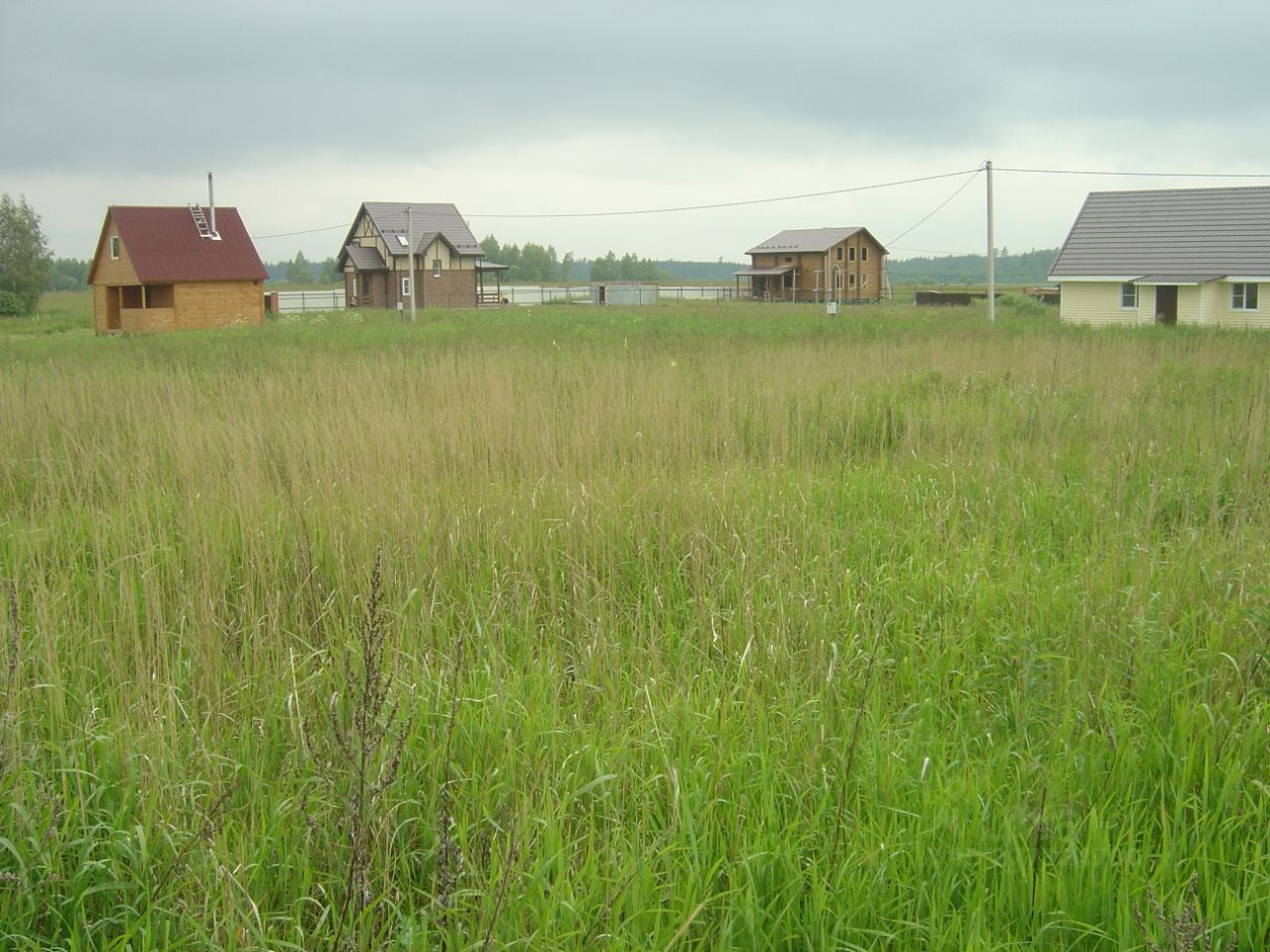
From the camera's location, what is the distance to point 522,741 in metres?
3.43

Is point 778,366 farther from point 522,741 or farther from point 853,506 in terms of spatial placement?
point 522,741

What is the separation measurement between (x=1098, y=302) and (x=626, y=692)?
41402mm

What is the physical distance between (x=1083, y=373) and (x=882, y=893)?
Answer: 10495 millimetres

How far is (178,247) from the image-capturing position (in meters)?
38.8

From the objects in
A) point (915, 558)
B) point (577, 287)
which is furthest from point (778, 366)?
point (577, 287)

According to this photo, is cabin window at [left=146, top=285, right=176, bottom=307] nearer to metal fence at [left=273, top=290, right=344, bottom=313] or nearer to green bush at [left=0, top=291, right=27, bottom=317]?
green bush at [left=0, top=291, right=27, bottom=317]

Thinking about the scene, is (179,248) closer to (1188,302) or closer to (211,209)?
(211,209)

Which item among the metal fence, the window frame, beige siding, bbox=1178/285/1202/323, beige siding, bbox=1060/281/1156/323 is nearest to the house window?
the window frame

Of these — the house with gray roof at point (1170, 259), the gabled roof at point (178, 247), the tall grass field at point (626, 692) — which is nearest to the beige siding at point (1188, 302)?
the house with gray roof at point (1170, 259)

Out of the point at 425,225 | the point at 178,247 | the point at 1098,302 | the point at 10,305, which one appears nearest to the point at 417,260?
the point at 425,225

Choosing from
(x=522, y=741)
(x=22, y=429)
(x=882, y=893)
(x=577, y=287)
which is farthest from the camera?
(x=577, y=287)

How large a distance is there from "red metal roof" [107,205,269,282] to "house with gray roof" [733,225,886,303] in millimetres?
40872

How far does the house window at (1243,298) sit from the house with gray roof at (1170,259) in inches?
1.4

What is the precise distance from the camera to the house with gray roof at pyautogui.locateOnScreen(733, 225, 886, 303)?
246 feet
